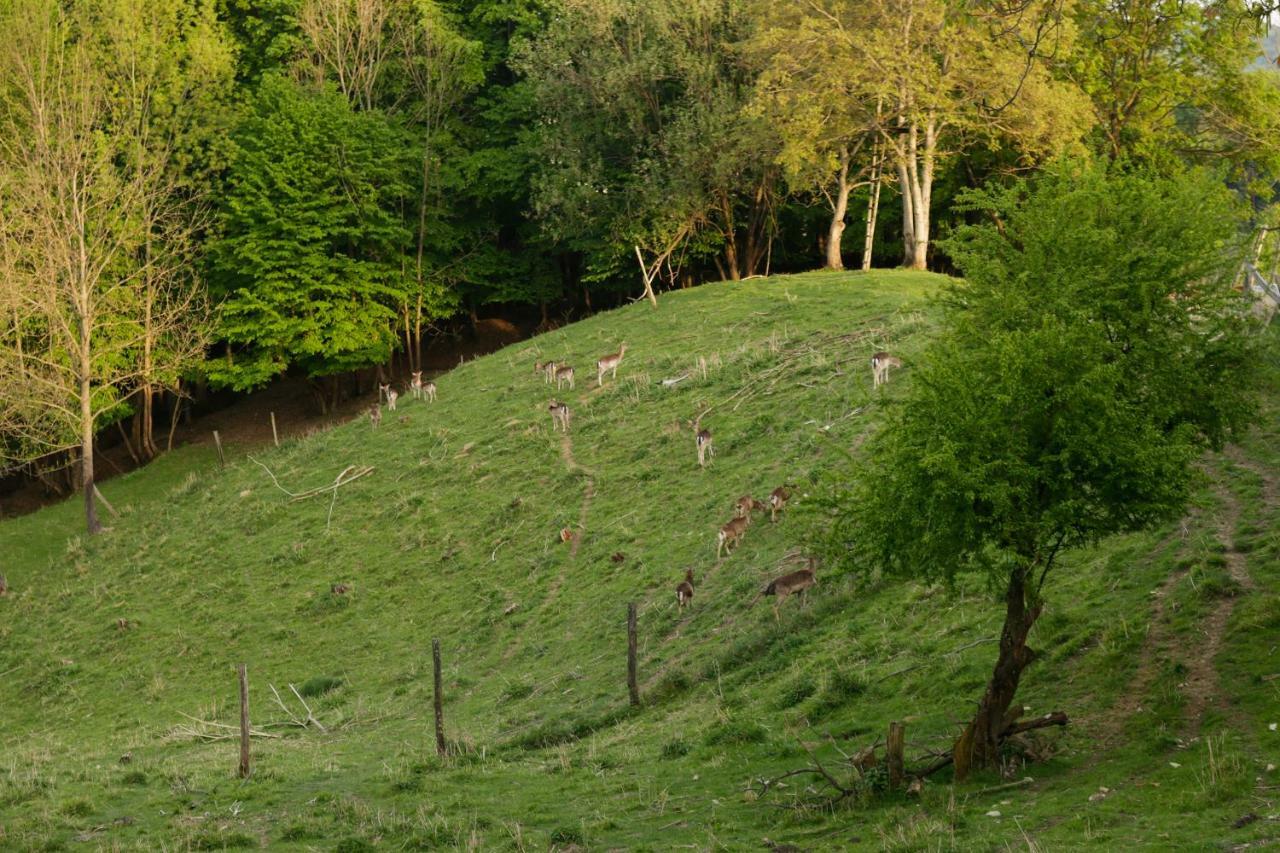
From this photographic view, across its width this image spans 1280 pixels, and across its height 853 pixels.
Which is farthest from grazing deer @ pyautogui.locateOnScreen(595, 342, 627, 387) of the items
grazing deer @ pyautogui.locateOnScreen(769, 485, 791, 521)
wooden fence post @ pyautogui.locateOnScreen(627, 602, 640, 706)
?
wooden fence post @ pyautogui.locateOnScreen(627, 602, 640, 706)

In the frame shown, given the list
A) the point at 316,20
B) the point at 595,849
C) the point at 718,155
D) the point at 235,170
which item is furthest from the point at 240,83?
the point at 595,849

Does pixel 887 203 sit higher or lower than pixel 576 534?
higher

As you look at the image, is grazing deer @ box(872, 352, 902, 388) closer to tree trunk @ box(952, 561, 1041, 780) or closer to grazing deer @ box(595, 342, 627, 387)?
grazing deer @ box(595, 342, 627, 387)

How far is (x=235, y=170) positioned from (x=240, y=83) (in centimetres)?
1061

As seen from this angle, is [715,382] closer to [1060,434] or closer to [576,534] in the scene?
[576,534]

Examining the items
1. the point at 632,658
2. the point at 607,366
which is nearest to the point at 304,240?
the point at 607,366

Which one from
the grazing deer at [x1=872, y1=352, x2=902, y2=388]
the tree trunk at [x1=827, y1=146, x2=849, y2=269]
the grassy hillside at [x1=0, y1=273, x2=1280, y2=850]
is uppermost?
the tree trunk at [x1=827, y1=146, x2=849, y2=269]

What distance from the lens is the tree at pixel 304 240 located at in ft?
196

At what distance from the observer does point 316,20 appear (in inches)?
2630

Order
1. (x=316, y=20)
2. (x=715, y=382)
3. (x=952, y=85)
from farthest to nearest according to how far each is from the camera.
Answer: (x=316, y=20)
(x=952, y=85)
(x=715, y=382)

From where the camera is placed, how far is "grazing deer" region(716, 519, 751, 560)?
29750 mm

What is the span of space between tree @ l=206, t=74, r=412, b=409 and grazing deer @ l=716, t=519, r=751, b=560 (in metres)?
33.8

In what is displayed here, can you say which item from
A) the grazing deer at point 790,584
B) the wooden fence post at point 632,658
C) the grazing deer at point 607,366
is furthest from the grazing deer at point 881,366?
the wooden fence post at point 632,658

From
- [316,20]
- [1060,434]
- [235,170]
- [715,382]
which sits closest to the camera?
[1060,434]
